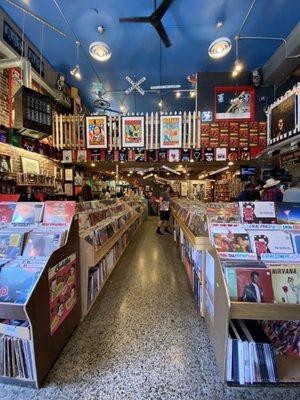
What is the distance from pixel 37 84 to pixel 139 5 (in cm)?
362

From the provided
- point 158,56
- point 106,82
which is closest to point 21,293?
point 158,56

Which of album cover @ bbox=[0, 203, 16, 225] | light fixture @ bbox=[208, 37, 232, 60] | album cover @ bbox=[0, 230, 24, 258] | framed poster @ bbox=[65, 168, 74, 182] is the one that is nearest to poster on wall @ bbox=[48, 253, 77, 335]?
album cover @ bbox=[0, 230, 24, 258]

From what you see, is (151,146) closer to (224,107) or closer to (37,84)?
(224,107)

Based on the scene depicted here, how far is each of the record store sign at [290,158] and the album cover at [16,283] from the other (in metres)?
5.62

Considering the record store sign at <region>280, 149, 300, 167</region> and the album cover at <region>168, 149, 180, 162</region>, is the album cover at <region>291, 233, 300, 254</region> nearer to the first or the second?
the record store sign at <region>280, 149, 300, 167</region>

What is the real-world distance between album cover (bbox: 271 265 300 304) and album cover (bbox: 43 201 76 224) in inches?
71.7

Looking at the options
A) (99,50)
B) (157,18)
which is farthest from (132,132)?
(157,18)

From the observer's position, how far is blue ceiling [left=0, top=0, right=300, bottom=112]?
496cm

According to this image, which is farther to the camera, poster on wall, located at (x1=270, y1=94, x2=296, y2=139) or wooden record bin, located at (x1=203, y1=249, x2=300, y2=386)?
poster on wall, located at (x1=270, y1=94, x2=296, y2=139)

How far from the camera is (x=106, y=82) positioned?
8.40 m

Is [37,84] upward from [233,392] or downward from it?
upward

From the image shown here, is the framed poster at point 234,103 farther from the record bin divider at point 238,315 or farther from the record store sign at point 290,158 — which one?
the record bin divider at point 238,315

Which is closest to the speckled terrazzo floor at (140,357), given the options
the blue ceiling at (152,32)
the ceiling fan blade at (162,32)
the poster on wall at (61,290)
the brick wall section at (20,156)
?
the poster on wall at (61,290)

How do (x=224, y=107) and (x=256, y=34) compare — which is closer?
(x=256, y=34)
